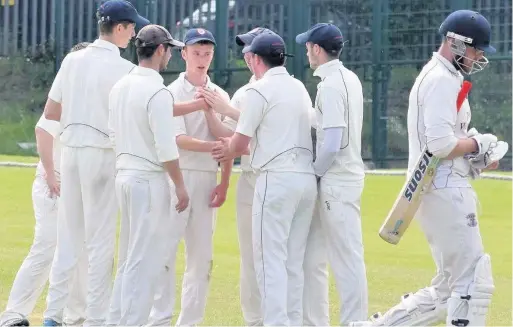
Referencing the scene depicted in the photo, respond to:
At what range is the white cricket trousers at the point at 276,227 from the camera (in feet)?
24.1

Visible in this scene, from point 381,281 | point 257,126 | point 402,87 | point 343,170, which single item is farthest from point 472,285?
point 402,87

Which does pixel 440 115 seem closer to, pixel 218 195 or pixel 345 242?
pixel 345 242

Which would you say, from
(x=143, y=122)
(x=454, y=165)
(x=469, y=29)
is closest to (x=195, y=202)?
(x=143, y=122)

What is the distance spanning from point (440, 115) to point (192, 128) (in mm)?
1829

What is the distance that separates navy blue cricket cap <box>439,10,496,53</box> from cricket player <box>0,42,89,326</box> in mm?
2547

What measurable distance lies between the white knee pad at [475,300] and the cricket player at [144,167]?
1.81 metres

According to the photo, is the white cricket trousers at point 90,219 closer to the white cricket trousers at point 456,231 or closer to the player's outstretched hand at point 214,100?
the player's outstretched hand at point 214,100

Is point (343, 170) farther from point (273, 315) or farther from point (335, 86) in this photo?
point (273, 315)

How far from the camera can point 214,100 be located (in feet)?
25.4

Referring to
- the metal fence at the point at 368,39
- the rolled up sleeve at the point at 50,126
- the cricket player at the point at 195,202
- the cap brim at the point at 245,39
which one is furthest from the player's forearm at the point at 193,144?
the metal fence at the point at 368,39

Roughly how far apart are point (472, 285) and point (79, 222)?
259 cm

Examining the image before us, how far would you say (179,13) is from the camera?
21953 millimetres

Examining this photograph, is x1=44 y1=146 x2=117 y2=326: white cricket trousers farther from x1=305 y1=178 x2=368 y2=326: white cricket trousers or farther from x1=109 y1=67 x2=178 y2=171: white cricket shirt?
x1=305 y1=178 x2=368 y2=326: white cricket trousers

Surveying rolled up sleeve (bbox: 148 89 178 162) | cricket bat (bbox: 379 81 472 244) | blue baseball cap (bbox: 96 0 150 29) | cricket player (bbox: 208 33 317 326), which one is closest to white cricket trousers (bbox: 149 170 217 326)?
Result: cricket player (bbox: 208 33 317 326)
